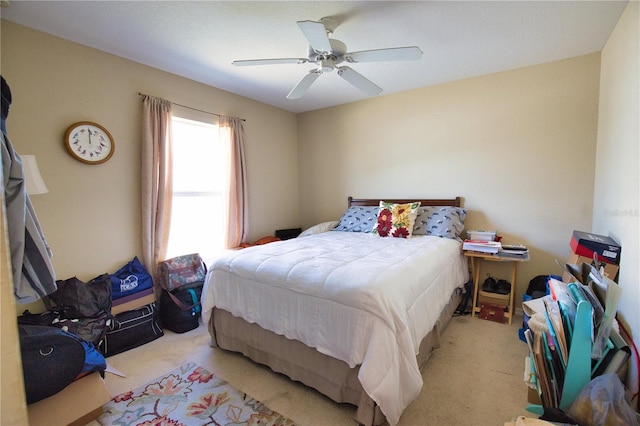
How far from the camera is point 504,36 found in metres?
2.22

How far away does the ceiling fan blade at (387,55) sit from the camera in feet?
5.85

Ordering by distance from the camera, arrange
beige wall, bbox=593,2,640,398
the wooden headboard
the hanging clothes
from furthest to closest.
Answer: the wooden headboard → beige wall, bbox=593,2,640,398 → the hanging clothes

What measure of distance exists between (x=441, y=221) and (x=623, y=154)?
1470mm

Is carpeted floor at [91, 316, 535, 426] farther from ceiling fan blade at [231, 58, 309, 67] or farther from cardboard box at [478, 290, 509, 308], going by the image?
ceiling fan blade at [231, 58, 309, 67]

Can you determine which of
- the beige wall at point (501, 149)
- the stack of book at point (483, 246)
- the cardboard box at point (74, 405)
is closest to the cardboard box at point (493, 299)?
the beige wall at point (501, 149)

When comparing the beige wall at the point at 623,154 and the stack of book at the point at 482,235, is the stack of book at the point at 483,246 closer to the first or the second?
the stack of book at the point at 482,235

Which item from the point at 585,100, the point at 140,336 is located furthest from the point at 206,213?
the point at 585,100

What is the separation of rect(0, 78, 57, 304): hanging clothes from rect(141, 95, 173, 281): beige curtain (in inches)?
58.6

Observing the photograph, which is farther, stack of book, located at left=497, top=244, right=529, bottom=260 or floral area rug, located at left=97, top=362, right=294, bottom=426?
stack of book, located at left=497, top=244, right=529, bottom=260

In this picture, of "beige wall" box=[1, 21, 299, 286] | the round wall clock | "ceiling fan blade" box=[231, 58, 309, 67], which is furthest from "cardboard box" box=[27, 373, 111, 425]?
"ceiling fan blade" box=[231, 58, 309, 67]

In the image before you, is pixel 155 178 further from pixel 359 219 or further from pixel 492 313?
pixel 492 313

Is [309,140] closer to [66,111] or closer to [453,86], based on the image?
[453,86]

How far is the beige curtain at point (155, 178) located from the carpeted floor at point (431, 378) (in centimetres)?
86

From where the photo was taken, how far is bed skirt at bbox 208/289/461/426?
5.02ft
